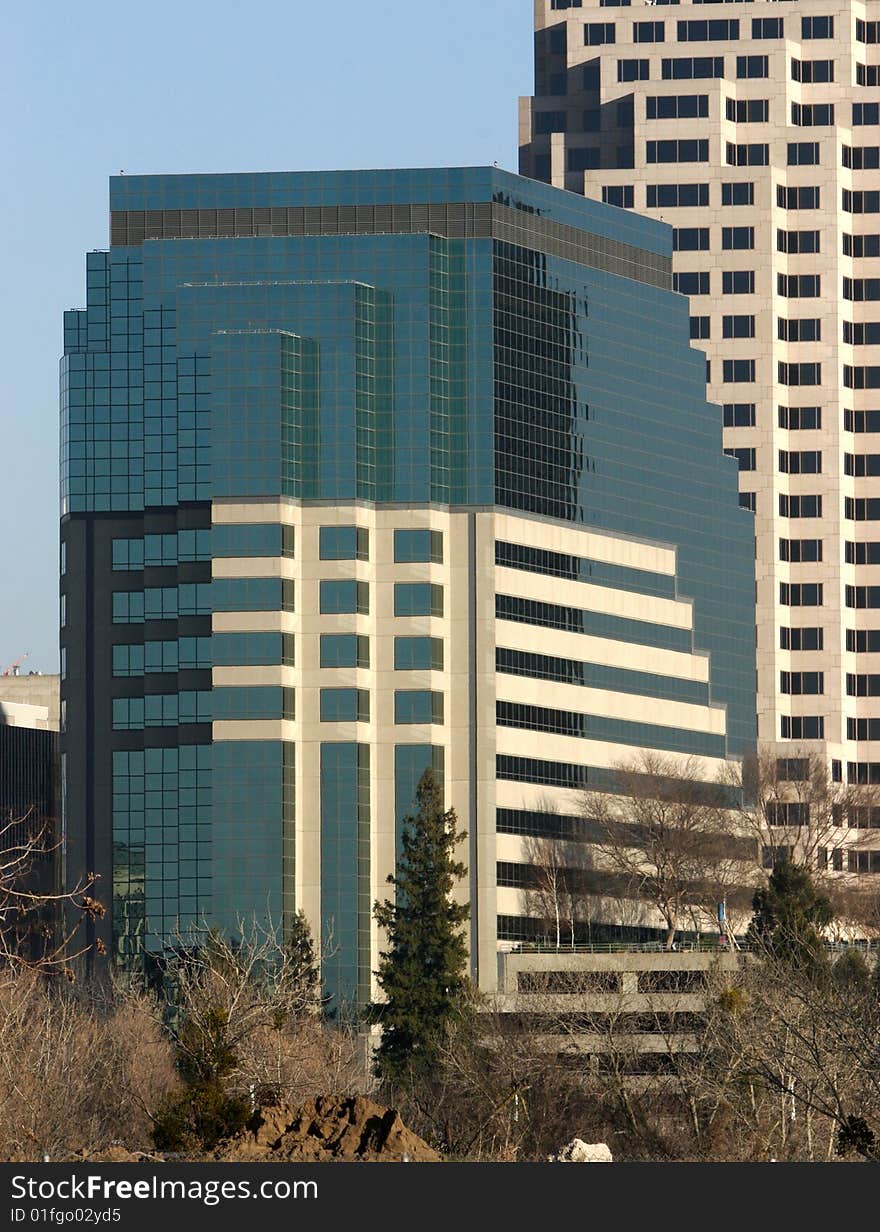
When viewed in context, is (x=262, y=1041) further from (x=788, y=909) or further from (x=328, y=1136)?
(x=788, y=909)

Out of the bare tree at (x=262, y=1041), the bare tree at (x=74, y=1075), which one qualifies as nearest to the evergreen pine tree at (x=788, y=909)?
the bare tree at (x=262, y=1041)

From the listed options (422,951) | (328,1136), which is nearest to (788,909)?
(422,951)

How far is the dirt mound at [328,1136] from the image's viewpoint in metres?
63.0

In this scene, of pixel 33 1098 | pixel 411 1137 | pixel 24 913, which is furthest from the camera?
pixel 33 1098

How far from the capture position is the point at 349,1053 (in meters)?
156

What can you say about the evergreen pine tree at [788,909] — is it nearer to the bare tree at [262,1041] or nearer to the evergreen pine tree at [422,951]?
the evergreen pine tree at [422,951]

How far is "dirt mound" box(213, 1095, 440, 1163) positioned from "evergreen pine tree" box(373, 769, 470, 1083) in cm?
9324

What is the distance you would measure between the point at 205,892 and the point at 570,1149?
12153 centimetres

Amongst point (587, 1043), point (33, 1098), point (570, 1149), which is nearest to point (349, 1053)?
point (587, 1043)

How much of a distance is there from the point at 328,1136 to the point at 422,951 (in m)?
114

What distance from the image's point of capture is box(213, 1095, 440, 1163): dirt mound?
207 ft

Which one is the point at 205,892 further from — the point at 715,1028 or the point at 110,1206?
the point at 110,1206

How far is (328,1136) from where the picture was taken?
214 ft

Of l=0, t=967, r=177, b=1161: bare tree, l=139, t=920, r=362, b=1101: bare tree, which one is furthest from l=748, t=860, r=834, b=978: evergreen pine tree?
l=0, t=967, r=177, b=1161: bare tree
